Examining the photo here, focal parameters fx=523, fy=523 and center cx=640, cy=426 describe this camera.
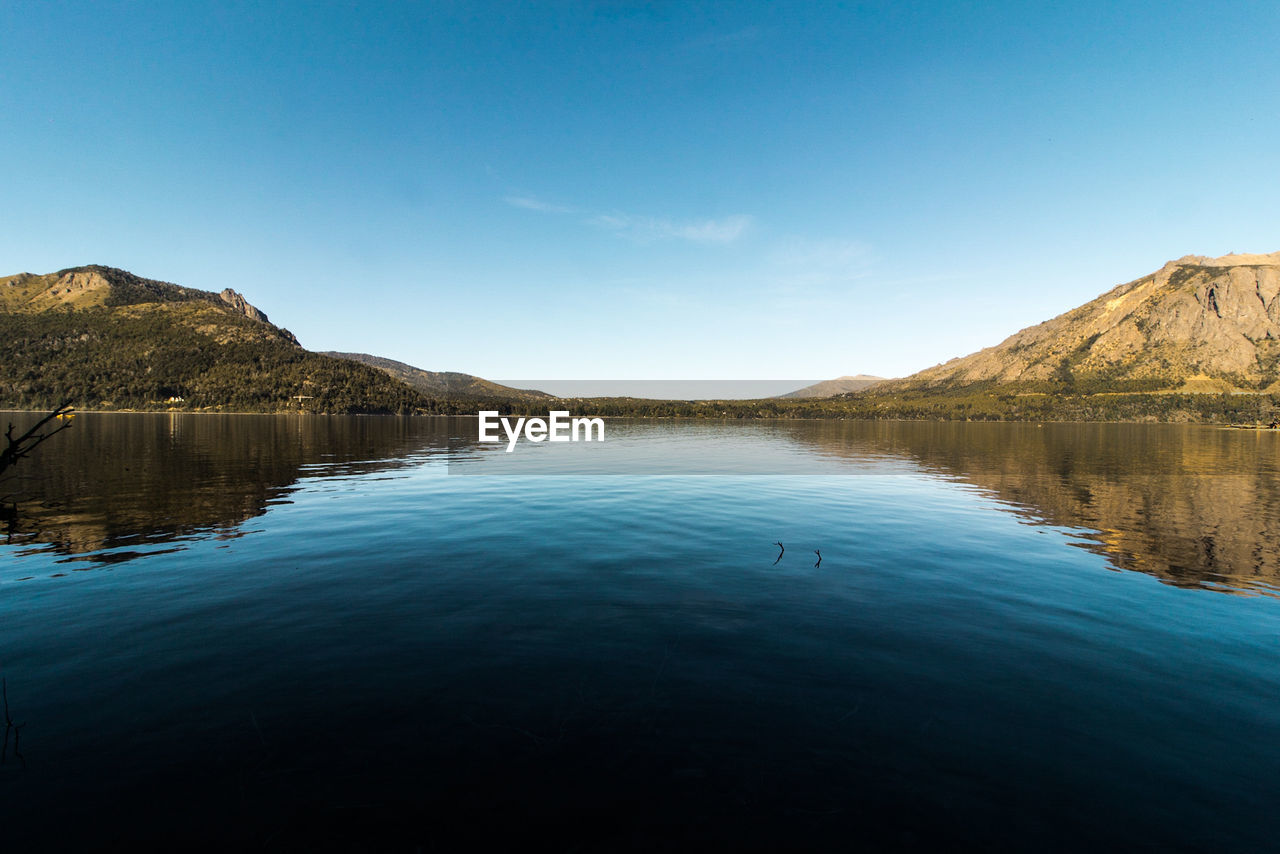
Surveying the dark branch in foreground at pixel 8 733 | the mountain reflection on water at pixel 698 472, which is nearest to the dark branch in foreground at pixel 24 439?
the mountain reflection on water at pixel 698 472

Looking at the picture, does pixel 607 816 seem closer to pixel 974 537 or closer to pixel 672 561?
pixel 672 561

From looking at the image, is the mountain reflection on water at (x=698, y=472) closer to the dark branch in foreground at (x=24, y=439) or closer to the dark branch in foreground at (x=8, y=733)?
the dark branch in foreground at (x=24, y=439)

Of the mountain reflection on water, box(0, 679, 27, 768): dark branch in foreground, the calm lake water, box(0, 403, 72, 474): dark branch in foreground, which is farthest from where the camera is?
the mountain reflection on water

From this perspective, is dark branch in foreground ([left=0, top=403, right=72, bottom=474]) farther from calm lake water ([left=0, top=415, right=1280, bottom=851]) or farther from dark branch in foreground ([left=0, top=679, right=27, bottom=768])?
dark branch in foreground ([left=0, top=679, right=27, bottom=768])

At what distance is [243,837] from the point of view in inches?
311

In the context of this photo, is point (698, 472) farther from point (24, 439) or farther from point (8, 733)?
point (24, 439)

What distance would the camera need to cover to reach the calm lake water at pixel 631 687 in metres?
8.54

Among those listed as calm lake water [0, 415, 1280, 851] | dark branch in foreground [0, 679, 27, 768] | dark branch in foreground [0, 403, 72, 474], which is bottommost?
calm lake water [0, 415, 1280, 851]

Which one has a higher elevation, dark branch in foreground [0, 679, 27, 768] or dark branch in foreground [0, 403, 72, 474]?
dark branch in foreground [0, 403, 72, 474]

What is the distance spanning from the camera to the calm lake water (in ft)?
28.0

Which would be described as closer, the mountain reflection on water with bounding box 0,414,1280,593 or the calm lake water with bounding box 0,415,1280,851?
the calm lake water with bounding box 0,415,1280,851

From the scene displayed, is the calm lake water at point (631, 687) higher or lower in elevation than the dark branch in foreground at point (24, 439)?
lower

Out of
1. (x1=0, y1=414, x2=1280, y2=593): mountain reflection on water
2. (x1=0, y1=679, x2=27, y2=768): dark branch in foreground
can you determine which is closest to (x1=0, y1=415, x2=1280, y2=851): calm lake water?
(x1=0, y1=679, x2=27, y2=768): dark branch in foreground

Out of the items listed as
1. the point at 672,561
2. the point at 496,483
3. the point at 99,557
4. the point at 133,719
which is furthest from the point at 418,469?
the point at 133,719
